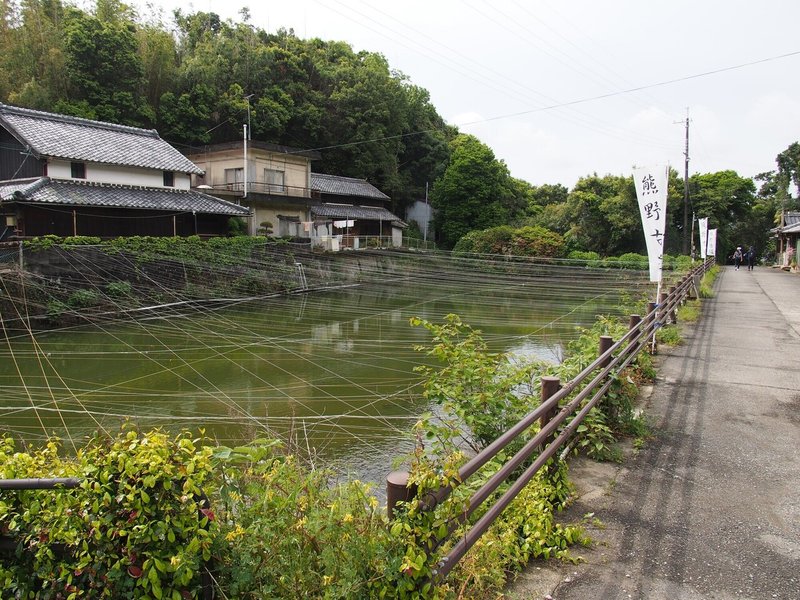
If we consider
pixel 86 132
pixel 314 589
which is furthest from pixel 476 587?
pixel 86 132

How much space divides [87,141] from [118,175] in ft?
5.39

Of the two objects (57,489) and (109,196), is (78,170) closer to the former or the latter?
(109,196)

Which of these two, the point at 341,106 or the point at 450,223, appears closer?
the point at 341,106

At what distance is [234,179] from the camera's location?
29.6 m

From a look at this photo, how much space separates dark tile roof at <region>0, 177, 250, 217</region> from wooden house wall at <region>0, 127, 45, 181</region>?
57cm

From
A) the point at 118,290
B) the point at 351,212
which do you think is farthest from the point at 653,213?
the point at 351,212

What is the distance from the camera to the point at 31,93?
→ 2562cm

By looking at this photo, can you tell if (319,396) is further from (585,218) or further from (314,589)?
(585,218)

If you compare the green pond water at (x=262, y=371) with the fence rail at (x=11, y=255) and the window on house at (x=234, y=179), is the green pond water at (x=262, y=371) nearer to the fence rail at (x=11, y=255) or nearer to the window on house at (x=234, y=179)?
the fence rail at (x=11, y=255)

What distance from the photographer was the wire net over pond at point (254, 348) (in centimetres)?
812

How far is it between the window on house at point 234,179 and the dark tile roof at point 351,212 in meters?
5.20

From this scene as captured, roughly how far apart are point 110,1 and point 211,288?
2329 cm

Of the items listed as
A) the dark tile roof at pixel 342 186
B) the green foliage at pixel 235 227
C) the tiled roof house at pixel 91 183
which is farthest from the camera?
the dark tile roof at pixel 342 186

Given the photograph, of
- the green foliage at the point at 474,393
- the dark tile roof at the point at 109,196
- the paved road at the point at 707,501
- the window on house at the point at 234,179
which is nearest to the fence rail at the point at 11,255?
the dark tile roof at the point at 109,196
